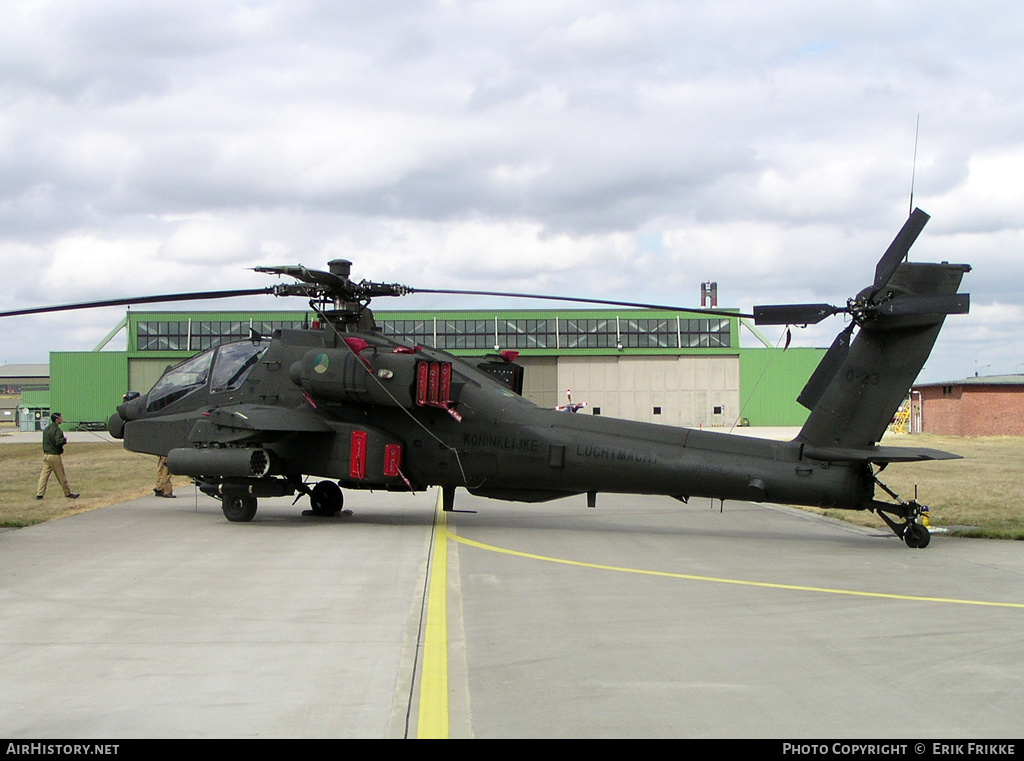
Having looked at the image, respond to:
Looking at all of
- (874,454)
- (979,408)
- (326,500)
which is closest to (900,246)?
(874,454)

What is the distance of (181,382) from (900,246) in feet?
40.0

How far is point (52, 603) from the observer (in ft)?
28.3

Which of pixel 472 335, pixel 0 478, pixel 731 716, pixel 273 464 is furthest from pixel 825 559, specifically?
pixel 472 335

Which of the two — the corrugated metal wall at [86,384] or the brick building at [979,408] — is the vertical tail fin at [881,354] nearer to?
the brick building at [979,408]

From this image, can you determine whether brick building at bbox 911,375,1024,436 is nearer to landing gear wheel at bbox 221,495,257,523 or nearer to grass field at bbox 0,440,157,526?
grass field at bbox 0,440,157,526

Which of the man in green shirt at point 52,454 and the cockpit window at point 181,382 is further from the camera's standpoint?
the man in green shirt at point 52,454

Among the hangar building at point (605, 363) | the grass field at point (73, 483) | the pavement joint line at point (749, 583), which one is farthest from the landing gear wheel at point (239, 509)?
the hangar building at point (605, 363)

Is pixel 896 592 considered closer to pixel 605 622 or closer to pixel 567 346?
pixel 605 622

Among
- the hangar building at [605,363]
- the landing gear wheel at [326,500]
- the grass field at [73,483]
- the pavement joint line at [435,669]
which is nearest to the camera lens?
the pavement joint line at [435,669]

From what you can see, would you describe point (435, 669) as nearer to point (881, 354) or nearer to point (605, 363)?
point (881, 354)

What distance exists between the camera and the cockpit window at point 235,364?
639 inches

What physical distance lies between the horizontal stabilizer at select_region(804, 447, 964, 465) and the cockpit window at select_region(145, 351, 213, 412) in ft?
34.3

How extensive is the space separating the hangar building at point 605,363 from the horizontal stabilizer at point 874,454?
4803 centimetres

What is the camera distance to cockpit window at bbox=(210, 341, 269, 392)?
16.2 m
